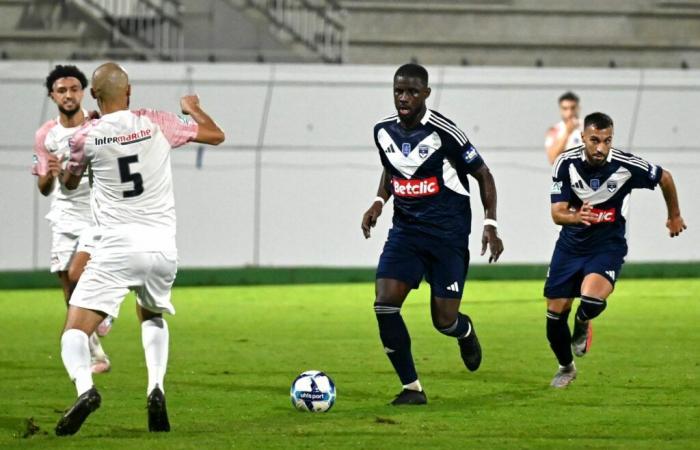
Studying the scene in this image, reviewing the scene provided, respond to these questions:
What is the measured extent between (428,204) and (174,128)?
2.19 m

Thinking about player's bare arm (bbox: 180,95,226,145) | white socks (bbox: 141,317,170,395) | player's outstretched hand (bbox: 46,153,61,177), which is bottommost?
white socks (bbox: 141,317,170,395)

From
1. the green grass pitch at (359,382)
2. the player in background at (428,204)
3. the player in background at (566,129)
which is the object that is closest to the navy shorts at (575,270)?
the green grass pitch at (359,382)

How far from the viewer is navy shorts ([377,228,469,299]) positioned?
9.37 m

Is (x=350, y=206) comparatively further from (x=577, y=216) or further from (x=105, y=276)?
(x=105, y=276)

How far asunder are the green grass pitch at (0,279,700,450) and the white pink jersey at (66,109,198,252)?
107cm

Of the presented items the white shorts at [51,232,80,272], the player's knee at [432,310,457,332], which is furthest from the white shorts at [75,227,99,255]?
the player's knee at [432,310,457,332]

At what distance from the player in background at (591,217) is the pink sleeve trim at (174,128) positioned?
10.9 ft

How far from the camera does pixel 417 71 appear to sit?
914 cm

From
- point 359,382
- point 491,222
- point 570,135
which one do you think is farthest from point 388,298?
point 570,135

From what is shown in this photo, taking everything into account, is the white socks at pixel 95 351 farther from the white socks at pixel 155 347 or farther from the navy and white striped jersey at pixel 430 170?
the white socks at pixel 155 347

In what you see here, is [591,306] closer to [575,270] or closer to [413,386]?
[575,270]


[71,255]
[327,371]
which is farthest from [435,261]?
[71,255]

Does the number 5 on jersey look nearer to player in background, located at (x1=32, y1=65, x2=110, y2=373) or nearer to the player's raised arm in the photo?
the player's raised arm

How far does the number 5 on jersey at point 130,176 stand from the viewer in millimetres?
7730
